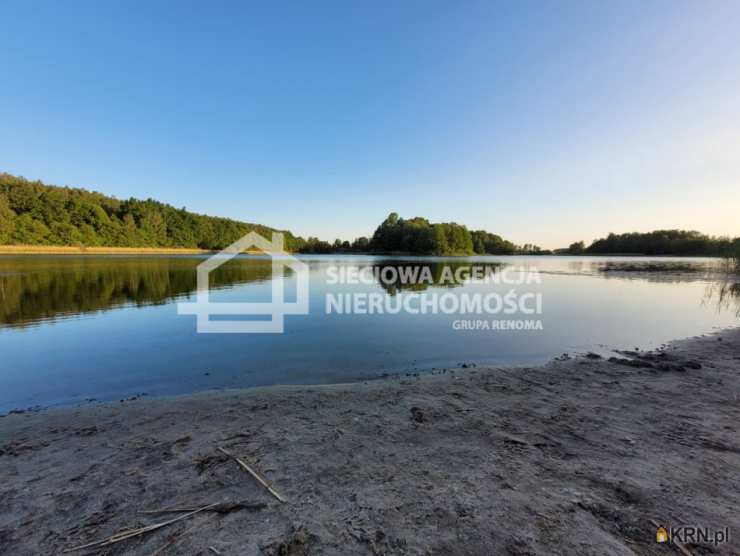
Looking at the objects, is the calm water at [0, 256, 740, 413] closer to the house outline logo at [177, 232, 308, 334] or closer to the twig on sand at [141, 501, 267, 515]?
the house outline logo at [177, 232, 308, 334]

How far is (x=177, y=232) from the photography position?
116688 millimetres

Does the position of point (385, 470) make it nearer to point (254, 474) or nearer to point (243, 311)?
point (254, 474)

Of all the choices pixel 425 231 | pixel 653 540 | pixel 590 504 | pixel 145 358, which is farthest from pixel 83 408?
pixel 425 231

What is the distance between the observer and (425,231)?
108 meters

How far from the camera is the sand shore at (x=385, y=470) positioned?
2268mm

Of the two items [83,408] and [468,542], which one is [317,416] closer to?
[468,542]

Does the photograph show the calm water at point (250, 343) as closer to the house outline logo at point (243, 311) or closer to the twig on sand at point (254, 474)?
the house outline logo at point (243, 311)

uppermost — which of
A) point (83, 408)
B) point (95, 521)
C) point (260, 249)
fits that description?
point (260, 249)

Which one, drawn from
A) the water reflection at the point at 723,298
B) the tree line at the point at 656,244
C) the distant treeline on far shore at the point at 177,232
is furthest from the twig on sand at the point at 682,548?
the tree line at the point at 656,244

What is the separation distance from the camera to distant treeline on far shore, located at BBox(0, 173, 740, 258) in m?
76.0

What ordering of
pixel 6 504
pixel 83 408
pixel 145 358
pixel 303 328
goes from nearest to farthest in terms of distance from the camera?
pixel 6 504 → pixel 83 408 → pixel 145 358 → pixel 303 328

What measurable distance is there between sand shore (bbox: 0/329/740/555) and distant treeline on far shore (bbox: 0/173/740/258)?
9863 centimetres

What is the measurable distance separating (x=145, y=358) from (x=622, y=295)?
22.7 m

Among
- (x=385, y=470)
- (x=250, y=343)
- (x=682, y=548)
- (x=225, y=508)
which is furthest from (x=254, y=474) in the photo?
(x=250, y=343)
